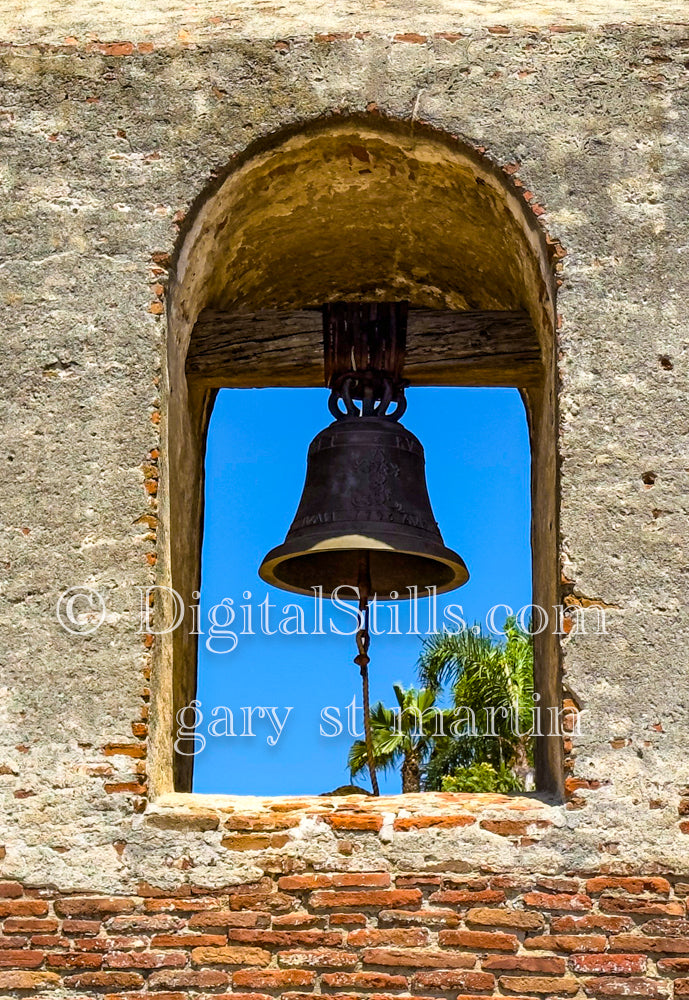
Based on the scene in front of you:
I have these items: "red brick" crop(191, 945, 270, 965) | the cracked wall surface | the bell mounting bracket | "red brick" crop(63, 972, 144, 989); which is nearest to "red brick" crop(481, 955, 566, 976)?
the cracked wall surface

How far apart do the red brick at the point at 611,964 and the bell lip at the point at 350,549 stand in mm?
1457

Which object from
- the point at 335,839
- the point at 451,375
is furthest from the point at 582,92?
the point at 335,839

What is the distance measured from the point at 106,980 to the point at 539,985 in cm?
123

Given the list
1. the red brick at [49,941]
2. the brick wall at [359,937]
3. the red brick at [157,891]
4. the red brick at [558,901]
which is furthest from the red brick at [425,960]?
the red brick at [49,941]

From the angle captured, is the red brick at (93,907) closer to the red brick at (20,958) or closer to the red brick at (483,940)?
the red brick at (20,958)

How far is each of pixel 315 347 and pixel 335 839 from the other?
182cm

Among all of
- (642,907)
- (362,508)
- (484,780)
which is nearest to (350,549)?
(362,508)

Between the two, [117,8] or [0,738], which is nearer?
[0,738]

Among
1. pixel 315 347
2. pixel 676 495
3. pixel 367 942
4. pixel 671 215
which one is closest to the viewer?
pixel 367 942

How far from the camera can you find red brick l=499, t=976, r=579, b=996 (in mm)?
4023

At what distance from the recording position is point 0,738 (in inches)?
171

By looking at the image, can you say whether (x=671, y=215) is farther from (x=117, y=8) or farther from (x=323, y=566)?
(x=117, y=8)

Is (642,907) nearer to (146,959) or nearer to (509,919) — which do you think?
(509,919)

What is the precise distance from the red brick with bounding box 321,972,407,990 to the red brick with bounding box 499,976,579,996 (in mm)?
292
